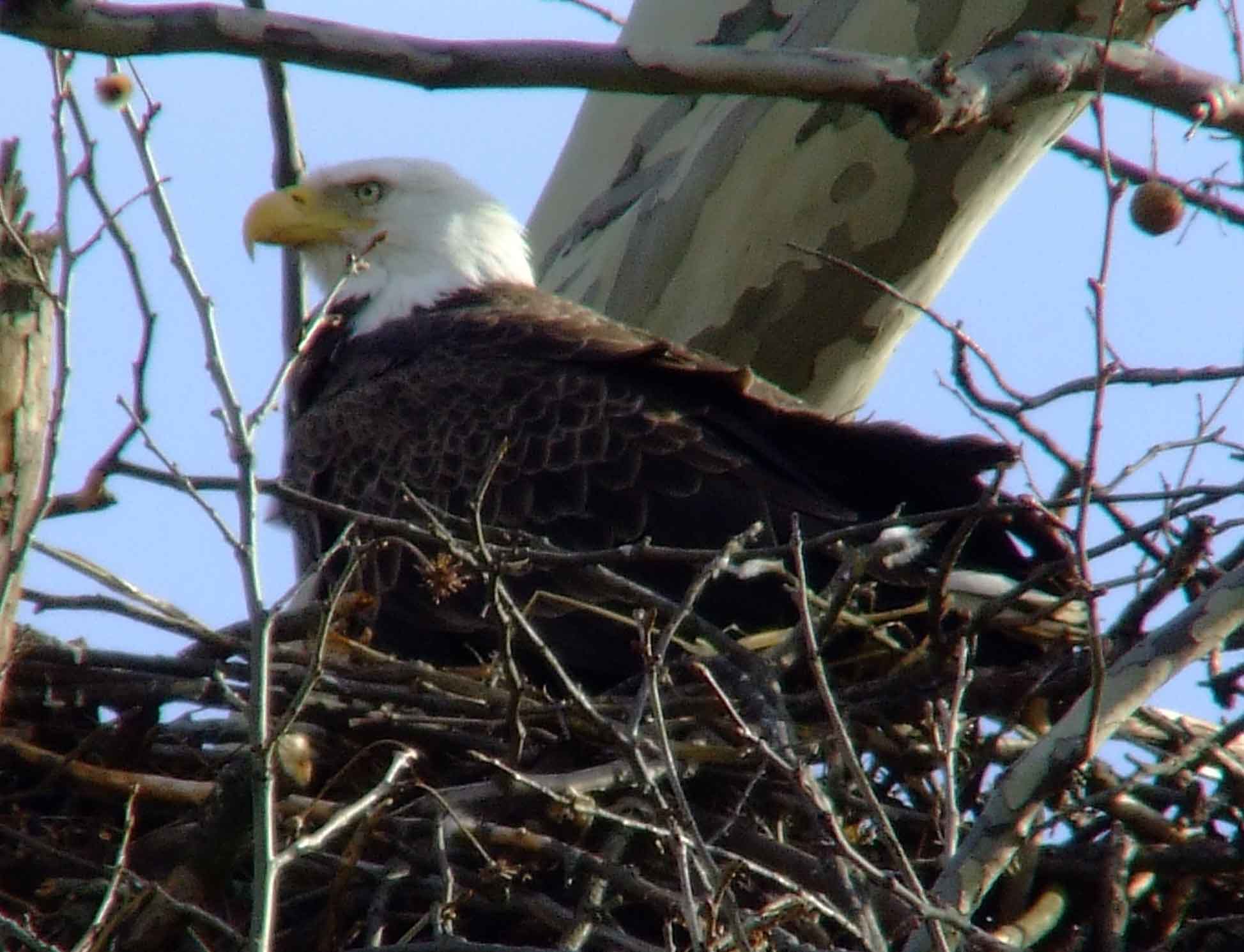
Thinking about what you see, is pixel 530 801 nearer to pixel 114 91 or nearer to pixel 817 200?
pixel 114 91

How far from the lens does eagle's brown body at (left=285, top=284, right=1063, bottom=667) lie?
4637 millimetres

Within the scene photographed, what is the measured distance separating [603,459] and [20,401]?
2.17 m

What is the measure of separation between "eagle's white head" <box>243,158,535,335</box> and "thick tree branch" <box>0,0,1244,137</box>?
235cm

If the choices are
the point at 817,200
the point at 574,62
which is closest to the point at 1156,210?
the point at 817,200

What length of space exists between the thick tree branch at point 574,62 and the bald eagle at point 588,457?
81 centimetres

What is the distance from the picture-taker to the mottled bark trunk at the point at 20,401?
2.86m

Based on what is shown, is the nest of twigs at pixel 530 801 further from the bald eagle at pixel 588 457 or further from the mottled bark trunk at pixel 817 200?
the mottled bark trunk at pixel 817 200

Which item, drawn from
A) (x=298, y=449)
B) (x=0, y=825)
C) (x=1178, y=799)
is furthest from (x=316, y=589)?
(x=1178, y=799)

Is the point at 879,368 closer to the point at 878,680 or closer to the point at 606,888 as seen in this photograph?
the point at 878,680

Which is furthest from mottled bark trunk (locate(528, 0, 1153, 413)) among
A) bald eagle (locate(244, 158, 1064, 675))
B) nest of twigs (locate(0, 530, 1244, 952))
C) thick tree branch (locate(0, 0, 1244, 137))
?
nest of twigs (locate(0, 530, 1244, 952))

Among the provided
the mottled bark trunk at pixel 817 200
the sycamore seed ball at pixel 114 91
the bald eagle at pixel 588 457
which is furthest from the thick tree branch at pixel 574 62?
the mottled bark trunk at pixel 817 200

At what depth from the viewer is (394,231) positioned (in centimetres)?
623

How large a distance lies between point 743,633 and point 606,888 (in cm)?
102

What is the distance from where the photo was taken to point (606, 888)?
371 centimetres
